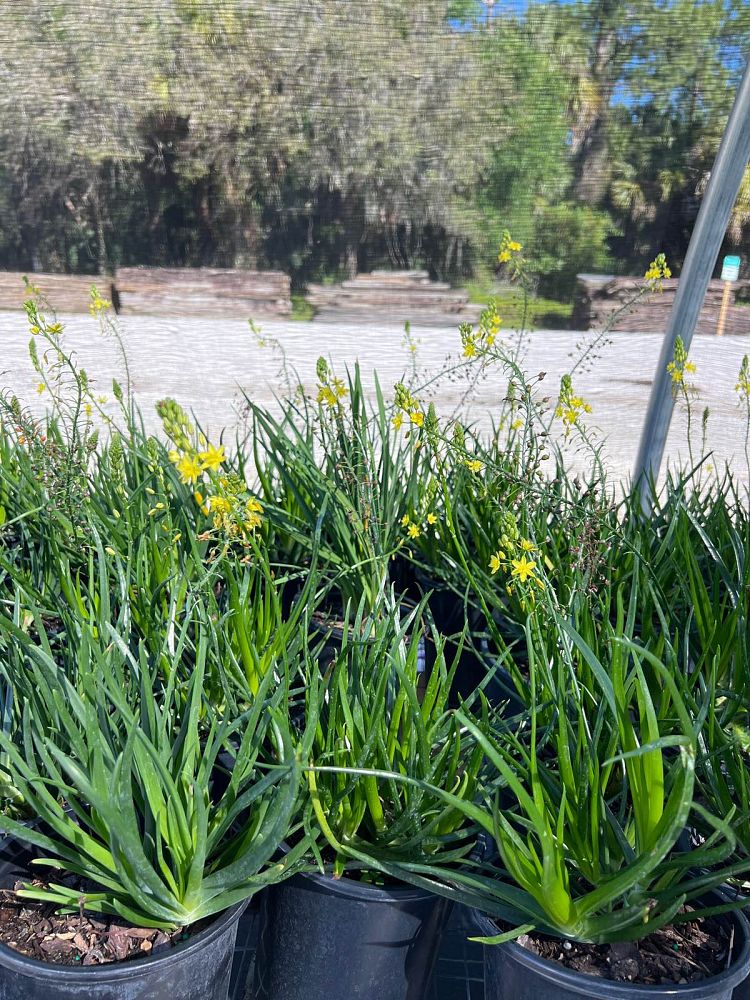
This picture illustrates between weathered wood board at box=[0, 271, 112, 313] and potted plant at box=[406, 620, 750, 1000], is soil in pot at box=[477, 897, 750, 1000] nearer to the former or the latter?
potted plant at box=[406, 620, 750, 1000]

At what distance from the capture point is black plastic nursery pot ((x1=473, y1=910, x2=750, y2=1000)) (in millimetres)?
1010

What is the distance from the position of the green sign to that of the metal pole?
1.31ft

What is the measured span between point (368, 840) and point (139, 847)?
0.41 m

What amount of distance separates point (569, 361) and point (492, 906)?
2.12m

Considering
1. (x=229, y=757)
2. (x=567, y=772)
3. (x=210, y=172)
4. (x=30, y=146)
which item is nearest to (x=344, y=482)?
(x=229, y=757)

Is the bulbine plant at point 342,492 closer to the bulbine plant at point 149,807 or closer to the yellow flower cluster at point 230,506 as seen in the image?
the yellow flower cluster at point 230,506

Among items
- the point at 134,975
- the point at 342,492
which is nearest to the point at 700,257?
the point at 342,492

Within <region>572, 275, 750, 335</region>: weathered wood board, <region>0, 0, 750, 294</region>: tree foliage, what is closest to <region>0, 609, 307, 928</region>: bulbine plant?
<region>0, 0, 750, 294</region>: tree foliage

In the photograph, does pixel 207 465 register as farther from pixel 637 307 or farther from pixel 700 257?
pixel 637 307

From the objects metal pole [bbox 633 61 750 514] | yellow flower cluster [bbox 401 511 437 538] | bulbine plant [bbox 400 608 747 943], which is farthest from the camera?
metal pole [bbox 633 61 750 514]

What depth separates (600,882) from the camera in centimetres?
107

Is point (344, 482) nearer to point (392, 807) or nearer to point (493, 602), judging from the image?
point (493, 602)

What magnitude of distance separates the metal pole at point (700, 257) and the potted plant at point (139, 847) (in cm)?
120

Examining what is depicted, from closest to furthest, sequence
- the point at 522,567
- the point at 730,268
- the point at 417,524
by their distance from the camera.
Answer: the point at 522,567 → the point at 417,524 → the point at 730,268
